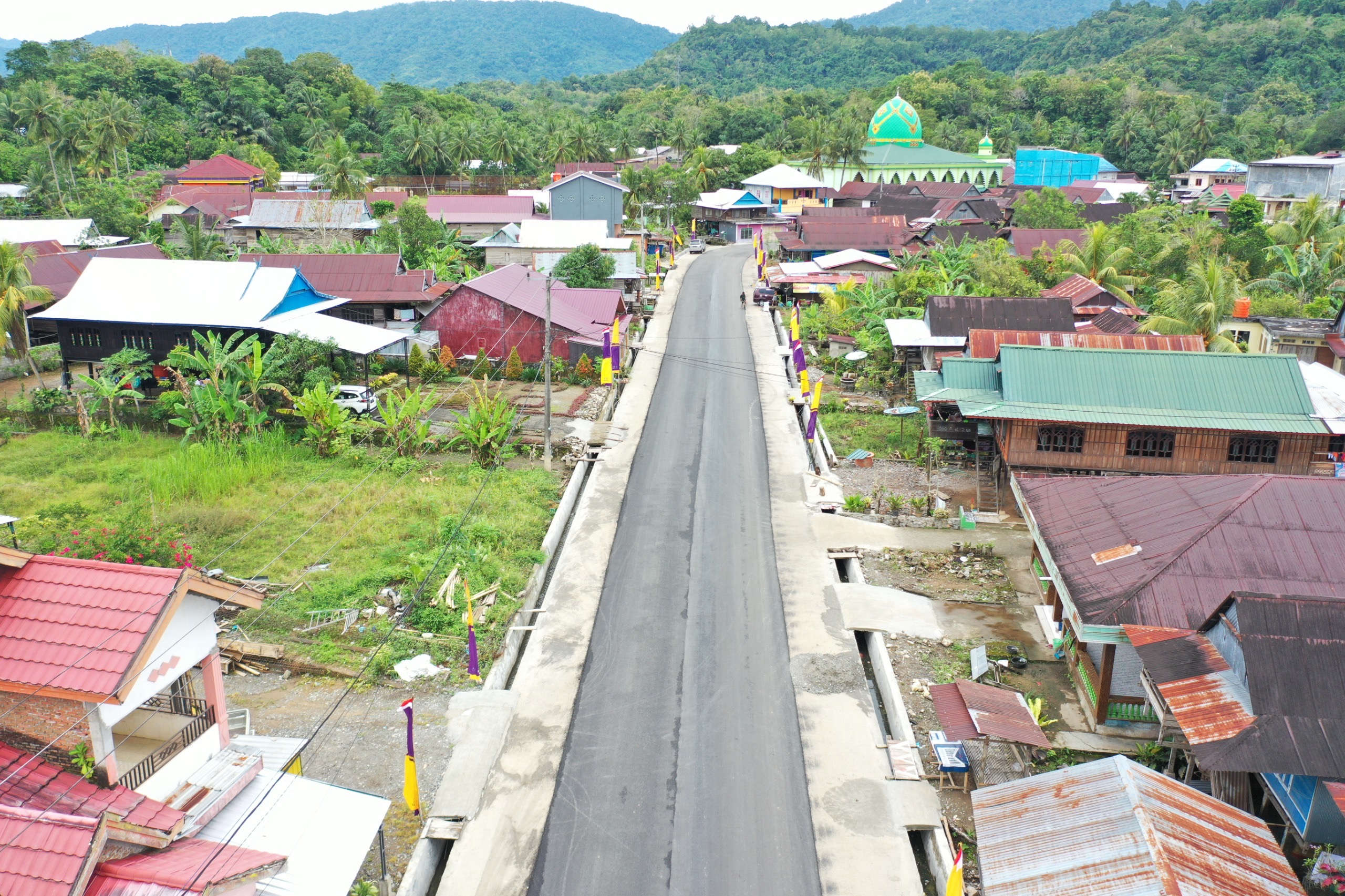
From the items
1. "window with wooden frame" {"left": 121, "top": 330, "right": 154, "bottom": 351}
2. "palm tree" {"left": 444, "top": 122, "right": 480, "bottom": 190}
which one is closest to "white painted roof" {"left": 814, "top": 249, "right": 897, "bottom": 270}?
"window with wooden frame" {"left": 121, "top": 330, "right": 154, "bottom": 351}

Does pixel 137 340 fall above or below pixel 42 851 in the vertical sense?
above

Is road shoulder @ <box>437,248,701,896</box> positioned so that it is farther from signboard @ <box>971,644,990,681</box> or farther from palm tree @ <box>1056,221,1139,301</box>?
palm tree @ <box>1056,221,1139,301</box>

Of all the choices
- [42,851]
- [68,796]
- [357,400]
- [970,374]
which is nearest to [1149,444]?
[970,374]

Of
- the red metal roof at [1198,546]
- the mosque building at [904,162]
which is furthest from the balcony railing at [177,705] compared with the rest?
the mosque building at [904,162]

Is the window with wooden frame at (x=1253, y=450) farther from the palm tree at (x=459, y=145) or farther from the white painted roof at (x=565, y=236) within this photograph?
the palm tree at (x=459, y=145)

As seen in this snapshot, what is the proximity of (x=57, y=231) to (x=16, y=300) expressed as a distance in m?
29.5

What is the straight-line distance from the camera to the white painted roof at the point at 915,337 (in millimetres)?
40625

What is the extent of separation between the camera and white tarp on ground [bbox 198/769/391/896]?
13016 mm

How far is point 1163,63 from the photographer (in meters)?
169

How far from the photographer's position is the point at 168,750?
1370 centimetres

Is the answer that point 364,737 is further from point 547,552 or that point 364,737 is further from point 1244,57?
point 1244,57

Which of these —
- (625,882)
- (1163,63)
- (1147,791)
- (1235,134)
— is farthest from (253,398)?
(1163,63)

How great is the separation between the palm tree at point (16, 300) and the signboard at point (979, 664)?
3932cm

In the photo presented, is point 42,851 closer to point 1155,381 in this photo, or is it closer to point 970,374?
point 970,374
